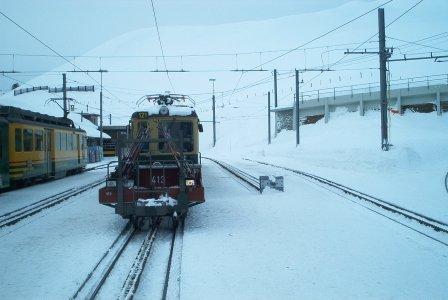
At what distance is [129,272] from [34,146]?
1567cm

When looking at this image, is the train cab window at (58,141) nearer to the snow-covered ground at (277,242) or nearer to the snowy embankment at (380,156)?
the snow-covered ground at (277,242)

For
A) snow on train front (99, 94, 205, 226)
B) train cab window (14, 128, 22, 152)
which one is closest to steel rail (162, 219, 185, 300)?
snow on train front (99, 94, 205, 226)

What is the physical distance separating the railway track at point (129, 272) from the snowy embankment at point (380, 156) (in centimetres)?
682

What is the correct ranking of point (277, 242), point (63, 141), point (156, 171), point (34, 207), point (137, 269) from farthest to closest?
point (63, 141) < point (34, 207) < point (156, 171) < point (277, 242) < point (137, 269)

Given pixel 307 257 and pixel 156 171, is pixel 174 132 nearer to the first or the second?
pixel 156 171

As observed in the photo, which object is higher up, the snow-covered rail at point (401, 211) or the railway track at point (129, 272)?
the snow-covered rail at point (401, 211)

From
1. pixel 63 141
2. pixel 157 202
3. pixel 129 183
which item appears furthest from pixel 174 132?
pixel 63 141

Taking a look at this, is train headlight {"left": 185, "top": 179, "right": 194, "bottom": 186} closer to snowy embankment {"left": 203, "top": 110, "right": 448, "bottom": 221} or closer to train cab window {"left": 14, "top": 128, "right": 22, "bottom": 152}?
snowy embankment {"left": 203, "top": 110, "right": 448, "bottom": 221}

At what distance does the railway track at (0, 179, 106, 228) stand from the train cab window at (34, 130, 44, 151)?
3463 mm

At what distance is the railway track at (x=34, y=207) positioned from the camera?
12041mm

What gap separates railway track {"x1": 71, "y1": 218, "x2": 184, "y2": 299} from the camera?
6207 mm

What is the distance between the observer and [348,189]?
17.5 m

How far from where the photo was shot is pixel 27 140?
20.2m

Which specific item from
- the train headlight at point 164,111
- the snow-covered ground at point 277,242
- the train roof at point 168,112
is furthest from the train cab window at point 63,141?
the train headlight at point 164,111
